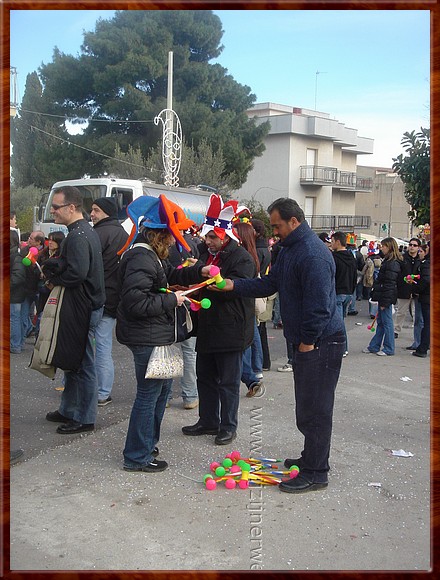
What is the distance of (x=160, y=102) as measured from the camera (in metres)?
19.8

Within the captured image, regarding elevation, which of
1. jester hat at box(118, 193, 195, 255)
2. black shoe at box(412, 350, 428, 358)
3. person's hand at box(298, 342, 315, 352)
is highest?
jester hat at box(118, 193, 195, 255)

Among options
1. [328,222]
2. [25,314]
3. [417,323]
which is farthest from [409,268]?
[328,222]

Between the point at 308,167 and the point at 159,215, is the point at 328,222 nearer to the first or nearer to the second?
the point at 308,167

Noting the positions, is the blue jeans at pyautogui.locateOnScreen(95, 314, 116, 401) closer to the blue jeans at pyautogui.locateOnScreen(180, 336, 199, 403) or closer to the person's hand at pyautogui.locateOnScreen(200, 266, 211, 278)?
the blue jeans at pyautogui.locateOnScreen(180, 336, 199, 403)

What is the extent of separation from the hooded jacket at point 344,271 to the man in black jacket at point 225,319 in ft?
12.8

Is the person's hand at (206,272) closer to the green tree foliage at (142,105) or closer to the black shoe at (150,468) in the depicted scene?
the black shoe at (150,468)

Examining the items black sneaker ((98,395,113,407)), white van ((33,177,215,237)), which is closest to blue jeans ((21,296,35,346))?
black sneaker ((98,395,113,407))

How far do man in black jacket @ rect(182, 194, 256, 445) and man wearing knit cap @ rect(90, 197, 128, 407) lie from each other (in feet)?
3.65

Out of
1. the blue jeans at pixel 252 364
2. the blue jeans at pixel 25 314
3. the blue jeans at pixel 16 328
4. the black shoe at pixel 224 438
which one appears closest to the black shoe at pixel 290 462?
the black shoe at pixel 224 438

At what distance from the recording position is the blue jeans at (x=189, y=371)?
5715 millimetres

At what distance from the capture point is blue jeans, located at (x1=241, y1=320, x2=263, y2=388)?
6340 mm

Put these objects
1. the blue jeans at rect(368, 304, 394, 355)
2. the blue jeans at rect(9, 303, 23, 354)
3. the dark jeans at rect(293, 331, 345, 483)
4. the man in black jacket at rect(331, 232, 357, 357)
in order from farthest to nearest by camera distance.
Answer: the blue jeans at rect(368, 304, 394, 355) < the man in black jacket at rect(331, 232, 357, 357) < the blue jeans at rect(9, 303, 23, 354) < the dark jeans at rect(293, 331, 345, 483)

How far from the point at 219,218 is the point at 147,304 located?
1015 mm

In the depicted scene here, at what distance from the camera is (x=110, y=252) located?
5.78 meters
